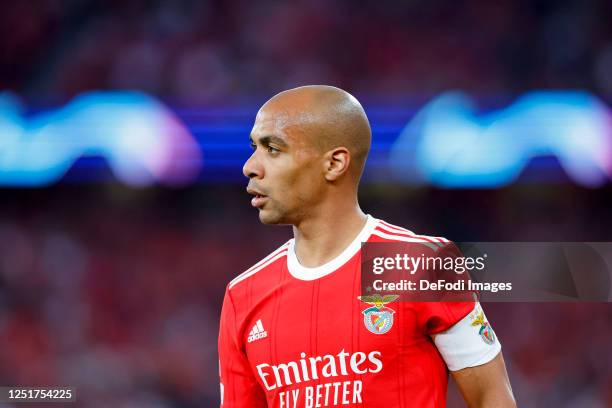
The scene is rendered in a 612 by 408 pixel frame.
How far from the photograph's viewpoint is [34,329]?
25.5 ft

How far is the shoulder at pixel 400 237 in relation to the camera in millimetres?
2553

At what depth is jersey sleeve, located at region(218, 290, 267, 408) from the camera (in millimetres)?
2713

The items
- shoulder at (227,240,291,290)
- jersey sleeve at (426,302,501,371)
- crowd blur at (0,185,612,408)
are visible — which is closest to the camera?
jersey sleeve at (426,302,501,371)

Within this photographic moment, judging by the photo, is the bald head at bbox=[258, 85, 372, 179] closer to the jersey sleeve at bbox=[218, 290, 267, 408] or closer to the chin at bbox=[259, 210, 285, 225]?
the chin at bbox=[259, 210, 285, 225]

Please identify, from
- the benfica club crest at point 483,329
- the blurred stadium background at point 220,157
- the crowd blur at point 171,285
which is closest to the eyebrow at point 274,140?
the benfica club crest at point 483,329

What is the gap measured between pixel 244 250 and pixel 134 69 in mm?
2003

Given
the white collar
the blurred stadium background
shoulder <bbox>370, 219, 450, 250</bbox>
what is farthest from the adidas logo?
the blurred stadium background

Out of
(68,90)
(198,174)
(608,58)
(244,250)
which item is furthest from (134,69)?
(608,58)

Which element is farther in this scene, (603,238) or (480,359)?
(603,238)

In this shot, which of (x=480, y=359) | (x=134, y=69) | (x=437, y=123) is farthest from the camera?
(x=134, y=69)

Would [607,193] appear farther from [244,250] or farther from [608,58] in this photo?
[244,250]

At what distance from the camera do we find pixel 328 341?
8.27ft

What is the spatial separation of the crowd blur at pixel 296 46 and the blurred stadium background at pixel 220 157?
0.02 meters

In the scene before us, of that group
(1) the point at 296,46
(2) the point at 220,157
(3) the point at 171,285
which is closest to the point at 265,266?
(2) the point at 220,157
